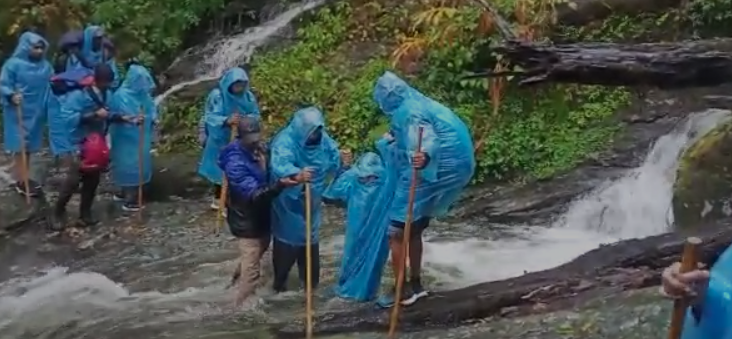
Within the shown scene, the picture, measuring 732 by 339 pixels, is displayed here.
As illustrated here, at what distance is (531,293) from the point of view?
7.02m

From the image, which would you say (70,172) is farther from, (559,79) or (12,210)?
(559,79)

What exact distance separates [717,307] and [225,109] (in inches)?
285

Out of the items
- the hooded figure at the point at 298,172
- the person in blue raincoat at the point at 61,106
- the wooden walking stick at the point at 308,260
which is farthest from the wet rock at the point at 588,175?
the person in blue raincoat at the point at 61,106

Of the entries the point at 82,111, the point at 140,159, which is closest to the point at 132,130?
the point at 140,159

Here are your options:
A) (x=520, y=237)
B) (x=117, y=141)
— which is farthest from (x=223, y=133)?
(x=520, y=237)

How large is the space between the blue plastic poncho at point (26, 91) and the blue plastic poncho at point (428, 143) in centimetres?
495

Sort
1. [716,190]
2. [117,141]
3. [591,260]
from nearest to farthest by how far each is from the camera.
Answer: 1. [591,260]
2. [716,190]
3. [117,141]

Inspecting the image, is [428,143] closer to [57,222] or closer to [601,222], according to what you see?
[601,222]

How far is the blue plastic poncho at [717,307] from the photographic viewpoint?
2703 mm

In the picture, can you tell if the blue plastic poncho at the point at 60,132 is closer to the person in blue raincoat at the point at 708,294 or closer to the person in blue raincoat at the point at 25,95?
the person in blue raincoat at the point at 25,95

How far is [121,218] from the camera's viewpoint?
426 inches

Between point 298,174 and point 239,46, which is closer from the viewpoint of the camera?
point 298,174

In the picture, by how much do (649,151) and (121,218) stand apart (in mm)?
5091

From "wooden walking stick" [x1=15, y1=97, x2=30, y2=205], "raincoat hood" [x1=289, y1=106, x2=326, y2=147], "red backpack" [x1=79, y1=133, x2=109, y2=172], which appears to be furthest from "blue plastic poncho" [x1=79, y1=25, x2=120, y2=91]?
"raincoat hood" [x1=289, y1=106, x2=326, y2=147]
